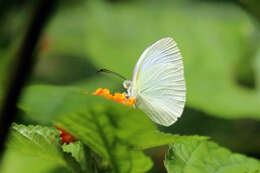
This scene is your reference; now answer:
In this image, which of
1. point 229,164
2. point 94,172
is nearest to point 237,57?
point 229,164

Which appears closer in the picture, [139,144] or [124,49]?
[139,144]

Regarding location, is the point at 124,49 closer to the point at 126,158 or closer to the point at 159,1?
the point at 159,1

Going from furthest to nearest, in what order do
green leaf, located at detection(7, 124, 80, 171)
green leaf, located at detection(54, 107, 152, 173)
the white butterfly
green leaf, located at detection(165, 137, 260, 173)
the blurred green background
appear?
the blurred green background
the white butterfly
green leaf, located at detection(165, 137, 260, 173)
green leaf, located at detection(7, 124, 80, 171)
green leaf, located at detection(54, 107, 152, 173)

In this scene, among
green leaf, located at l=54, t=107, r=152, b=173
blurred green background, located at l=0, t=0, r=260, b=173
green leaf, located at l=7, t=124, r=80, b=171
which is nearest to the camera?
green leaf, located at l=54, t=107, r=152, b=173

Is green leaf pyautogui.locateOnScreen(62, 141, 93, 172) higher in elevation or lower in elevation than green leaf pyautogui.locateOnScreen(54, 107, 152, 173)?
lower

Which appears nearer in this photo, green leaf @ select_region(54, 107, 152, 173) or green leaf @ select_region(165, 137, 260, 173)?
green leaf @ select_region(54, 107, 152, 173)

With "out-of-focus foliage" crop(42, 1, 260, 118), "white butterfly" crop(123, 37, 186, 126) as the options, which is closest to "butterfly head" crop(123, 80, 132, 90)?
"white butterfly" crop(123, 37, 186, 126)

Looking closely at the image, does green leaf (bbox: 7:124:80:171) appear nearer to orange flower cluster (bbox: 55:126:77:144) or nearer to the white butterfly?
orange flower cluster (bbox: 55:126:77:144)
